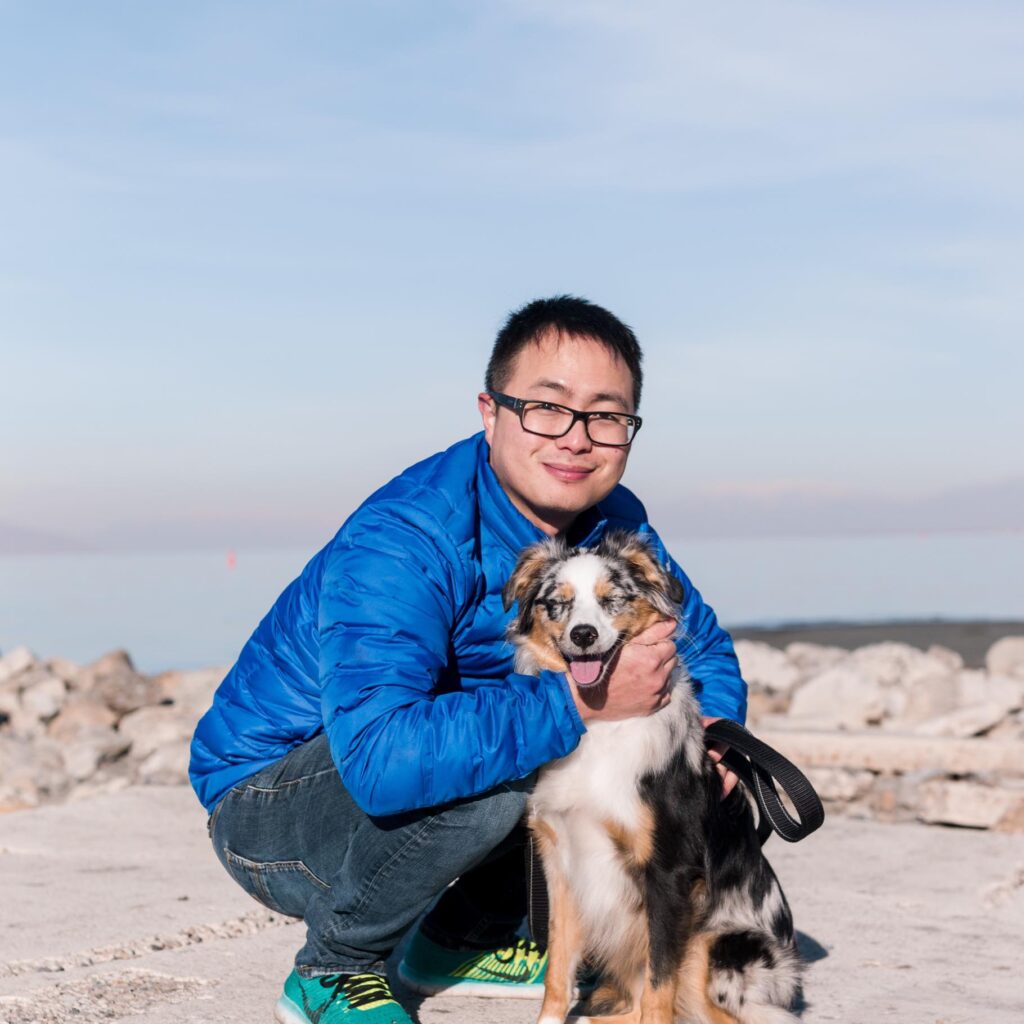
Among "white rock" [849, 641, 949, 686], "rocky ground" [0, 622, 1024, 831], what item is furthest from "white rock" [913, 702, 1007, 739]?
"white rock" [849, 641, 949, 686]

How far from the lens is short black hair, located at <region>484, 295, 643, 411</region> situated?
11.4 ft

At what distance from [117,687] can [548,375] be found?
7370 mm

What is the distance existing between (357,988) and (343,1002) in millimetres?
53

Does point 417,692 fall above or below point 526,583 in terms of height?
below

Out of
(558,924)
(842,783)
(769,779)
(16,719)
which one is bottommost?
(16,719)

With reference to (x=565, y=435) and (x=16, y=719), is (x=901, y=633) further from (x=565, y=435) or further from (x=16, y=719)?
(x=565, y=435)

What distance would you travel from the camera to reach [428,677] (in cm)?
310

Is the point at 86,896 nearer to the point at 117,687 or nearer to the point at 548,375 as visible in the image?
the point at 548,375

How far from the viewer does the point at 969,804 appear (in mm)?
6164

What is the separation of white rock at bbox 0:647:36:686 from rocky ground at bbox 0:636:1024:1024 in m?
1.89

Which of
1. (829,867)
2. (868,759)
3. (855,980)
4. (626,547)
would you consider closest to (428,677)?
(626,547)

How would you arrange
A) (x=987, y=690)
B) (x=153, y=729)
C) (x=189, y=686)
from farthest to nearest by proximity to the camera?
(x=189, y=686) → (x=153, y=729) → (x=987, y=690)

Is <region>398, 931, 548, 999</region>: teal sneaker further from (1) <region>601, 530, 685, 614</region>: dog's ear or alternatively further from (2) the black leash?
(1) <region>601, 530, 685, 614</region>: dog's ear

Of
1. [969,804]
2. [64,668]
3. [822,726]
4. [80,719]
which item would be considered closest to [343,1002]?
[969,804]
